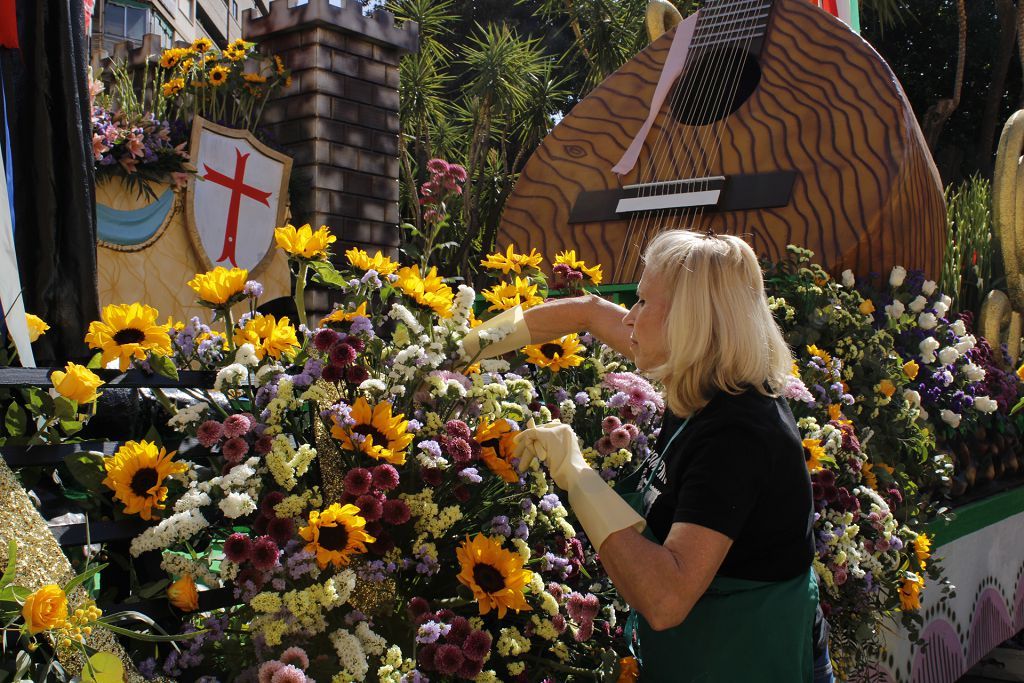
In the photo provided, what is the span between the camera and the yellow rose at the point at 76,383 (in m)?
1.31

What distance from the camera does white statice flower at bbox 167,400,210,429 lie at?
1.42m

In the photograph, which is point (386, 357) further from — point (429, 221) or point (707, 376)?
point (429, 221)

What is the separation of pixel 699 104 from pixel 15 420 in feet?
11.1

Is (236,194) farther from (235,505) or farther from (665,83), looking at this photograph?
(235,505)

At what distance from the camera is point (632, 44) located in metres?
10.2

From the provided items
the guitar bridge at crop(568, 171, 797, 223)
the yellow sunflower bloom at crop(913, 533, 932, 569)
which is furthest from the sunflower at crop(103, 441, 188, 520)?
the guitar bridge at crop(568, 171, 797, 223)

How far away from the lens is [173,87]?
16.9 feet

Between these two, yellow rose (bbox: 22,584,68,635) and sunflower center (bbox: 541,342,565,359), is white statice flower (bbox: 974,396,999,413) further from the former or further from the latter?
yellow rose (bbox: 22,584,68,635)

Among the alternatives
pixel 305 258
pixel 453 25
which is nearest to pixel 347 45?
pixel 305 258

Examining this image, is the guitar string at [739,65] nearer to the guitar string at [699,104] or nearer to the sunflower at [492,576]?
the guitar string at [699,104]

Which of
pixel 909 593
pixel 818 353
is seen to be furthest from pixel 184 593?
pixel 818 353

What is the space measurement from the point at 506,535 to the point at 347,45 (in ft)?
14.2

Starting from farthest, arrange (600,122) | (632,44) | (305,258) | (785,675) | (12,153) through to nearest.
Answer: (632,44) → (600,122) → (12,153) → (305,258) → (785,675)

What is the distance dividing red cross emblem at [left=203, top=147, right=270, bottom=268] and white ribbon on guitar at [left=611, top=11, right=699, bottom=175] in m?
1.91
